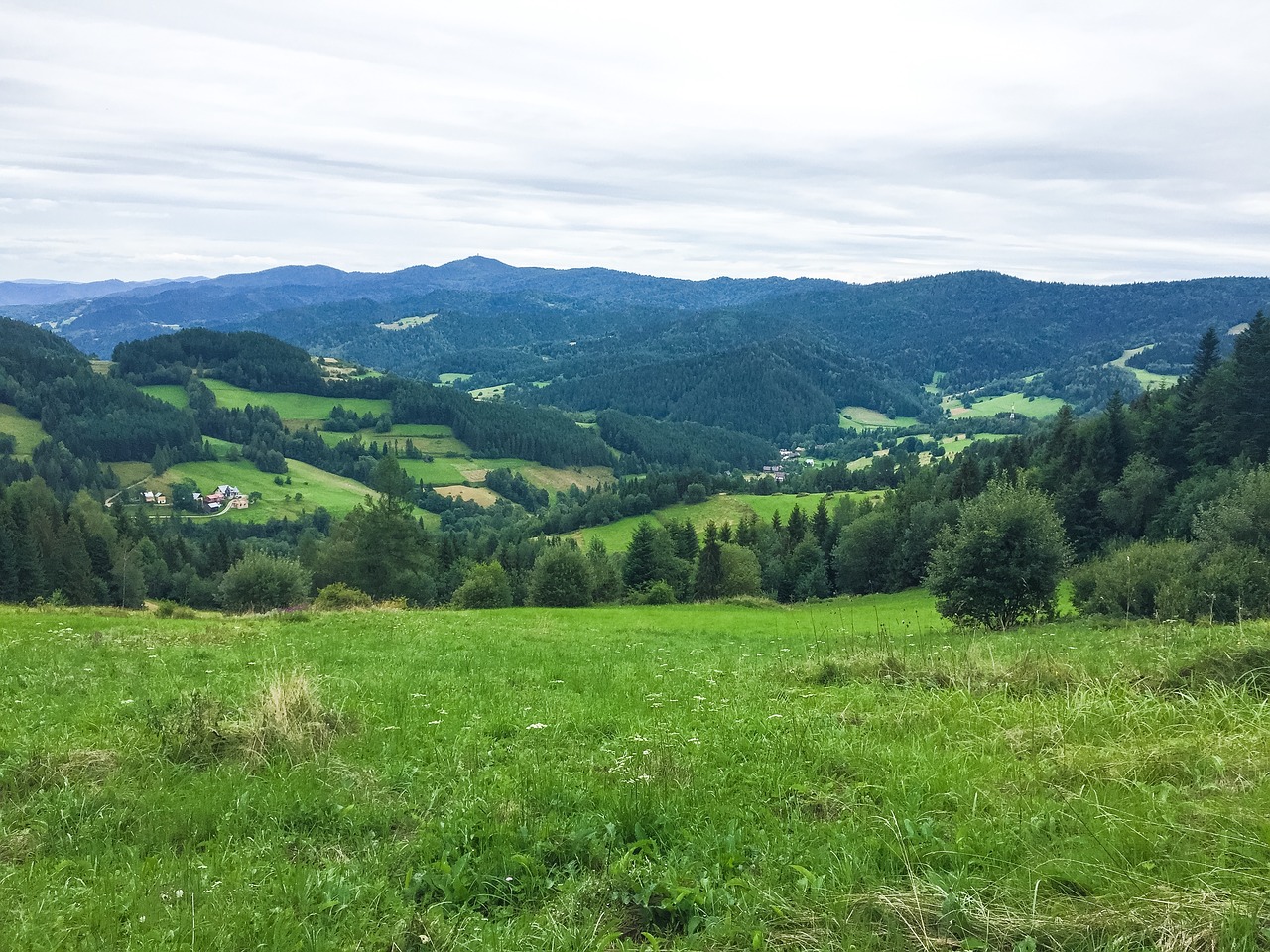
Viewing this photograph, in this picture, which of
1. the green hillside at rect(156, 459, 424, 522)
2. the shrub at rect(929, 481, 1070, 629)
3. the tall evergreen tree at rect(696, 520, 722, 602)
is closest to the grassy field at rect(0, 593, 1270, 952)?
the shrub at rect(929, 481, 1070, 629)

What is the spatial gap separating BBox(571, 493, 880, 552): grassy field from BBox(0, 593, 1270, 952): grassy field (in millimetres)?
114096

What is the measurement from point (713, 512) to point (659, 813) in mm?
134750

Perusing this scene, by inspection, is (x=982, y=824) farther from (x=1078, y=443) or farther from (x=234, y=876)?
(x=1078, y=443)

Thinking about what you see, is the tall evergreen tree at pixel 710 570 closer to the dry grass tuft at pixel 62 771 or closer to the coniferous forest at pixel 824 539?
the coniferous forest at pixel 824 539

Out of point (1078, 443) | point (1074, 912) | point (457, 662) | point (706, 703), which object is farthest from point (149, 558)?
point (1078, 443)

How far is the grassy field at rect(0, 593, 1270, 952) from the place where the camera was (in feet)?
16.0

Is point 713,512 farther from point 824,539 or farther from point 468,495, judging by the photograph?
point 468,495

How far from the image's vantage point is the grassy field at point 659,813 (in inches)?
192

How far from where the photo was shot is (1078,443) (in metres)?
84.9

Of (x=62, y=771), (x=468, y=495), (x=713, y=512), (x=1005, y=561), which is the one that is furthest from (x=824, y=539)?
(x=468, y=495)

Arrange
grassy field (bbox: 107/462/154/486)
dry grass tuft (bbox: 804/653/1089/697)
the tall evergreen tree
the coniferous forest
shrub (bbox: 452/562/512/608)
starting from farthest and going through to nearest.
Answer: grassy field (bbox: 107/462/154/486), the tall evergreen tree, shrub (bbox: 452/562/512/608), the coniferous forest, dry grass tuft (bbox: 804/653/1089/697)

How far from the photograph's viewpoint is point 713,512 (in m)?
140

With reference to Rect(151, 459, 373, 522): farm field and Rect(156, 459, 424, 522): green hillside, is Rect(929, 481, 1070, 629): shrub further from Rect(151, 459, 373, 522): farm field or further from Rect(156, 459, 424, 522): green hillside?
Rect(156, 459, 424, 522): green hillside

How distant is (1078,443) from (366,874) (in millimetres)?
95790
